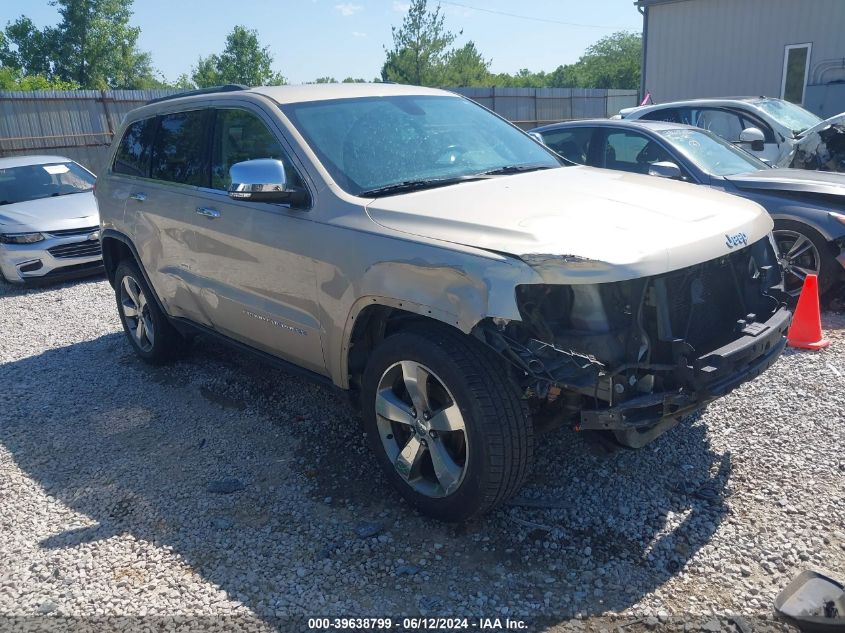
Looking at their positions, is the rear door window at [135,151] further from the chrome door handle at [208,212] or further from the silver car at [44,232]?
the silver car at [44,232]

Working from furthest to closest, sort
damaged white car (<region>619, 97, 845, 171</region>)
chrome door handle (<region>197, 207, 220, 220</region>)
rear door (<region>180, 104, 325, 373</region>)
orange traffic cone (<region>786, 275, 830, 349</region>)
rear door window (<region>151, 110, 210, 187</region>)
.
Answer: damaged white car (<region>619, 97, 845, 171</region>) → orange traffic cone (<region>786, 275, 830, 349</region>) → rear door window (<region>151, 110, 210, 187</region>) → chrome door handle (<region>197, 207, 220, 220</region>) → rear door (<region>180, 104, 325, 373</region>)

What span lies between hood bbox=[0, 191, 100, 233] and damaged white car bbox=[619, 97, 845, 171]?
7.20m

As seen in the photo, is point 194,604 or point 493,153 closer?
point 194,604

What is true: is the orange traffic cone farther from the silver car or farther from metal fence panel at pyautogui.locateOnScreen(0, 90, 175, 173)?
metal fence panel at pyautogui.locateOnScreen(0, 90, 175, 173)

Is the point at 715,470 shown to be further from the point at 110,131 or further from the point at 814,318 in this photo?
the point at 110,131

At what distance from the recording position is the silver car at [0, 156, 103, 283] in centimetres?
845

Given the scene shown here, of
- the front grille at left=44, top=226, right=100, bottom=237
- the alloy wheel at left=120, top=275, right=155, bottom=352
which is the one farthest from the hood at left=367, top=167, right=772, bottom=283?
the front grille at left=44, top=226, right=100, bottom=237

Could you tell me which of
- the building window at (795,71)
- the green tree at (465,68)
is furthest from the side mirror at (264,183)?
the green tree at (465,68)

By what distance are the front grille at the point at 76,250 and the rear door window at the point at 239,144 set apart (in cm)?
513

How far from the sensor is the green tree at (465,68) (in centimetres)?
3751

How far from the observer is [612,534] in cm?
307

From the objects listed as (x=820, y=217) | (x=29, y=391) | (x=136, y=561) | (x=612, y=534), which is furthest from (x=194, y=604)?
(x=820, y=217)

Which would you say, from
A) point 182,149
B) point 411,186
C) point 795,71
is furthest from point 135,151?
point 795,71

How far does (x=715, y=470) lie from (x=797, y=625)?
1.29 meters
